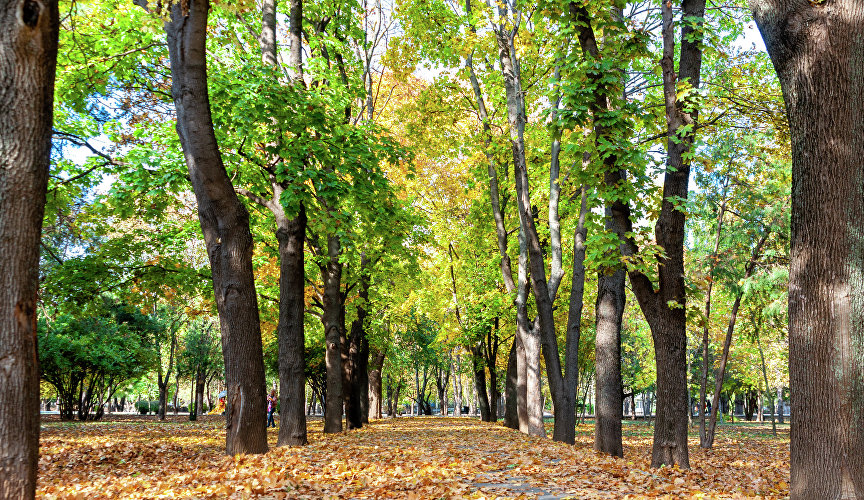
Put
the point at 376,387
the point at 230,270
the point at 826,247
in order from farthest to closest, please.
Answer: the point at 376,387 → the point at 230,270 → the point at 826,247

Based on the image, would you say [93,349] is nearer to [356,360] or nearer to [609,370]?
[356,360]

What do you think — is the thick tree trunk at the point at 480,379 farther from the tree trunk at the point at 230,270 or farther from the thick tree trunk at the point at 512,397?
the tree trunk at the point at 230,270

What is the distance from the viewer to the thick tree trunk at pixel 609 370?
1179 centimetres

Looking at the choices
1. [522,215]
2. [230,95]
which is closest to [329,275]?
[522,215]

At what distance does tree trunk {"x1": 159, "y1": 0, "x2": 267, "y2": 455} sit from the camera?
828cm

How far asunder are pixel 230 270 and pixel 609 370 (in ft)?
25.9

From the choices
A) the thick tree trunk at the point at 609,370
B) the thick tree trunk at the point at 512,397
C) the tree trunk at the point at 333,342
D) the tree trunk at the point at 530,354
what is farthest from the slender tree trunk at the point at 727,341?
Result: the tree trunk at the point at 333,342

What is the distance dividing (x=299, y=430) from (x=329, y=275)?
5787 millimetres

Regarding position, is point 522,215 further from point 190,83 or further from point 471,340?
point 471,340

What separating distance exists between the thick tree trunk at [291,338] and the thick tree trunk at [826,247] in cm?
852

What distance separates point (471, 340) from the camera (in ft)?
84.5

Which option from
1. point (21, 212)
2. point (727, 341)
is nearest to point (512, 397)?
point (727, 341)

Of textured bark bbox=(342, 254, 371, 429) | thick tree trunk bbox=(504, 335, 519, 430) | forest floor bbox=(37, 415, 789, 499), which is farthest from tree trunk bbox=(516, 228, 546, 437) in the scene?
thick tree trunk bbox=(504, 335, 519, 430)

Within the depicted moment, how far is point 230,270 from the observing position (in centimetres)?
864
